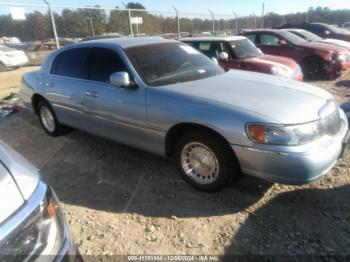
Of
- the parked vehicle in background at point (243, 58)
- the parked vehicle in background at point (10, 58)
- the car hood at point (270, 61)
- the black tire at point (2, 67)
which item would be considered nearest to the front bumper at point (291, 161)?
the parked vehicle in background at point (243, 58)

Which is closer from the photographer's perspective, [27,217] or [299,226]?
[27,217]

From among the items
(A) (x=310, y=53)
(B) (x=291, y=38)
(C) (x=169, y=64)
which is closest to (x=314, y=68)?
(A) (x=310, y=53)

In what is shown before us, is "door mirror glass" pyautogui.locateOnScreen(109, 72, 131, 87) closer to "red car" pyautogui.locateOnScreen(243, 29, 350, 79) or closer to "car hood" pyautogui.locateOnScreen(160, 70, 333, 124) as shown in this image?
"car hood" pyautogui.locateOnScreen(160, 70, 333, 124)

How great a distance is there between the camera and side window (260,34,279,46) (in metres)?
10.3

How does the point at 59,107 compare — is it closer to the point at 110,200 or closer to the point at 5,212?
the point at 110,200

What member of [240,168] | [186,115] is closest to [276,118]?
[240,168]

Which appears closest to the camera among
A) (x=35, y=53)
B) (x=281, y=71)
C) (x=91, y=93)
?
(x=91, y=93)

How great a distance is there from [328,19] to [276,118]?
42.2 metres

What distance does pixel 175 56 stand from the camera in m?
4.21

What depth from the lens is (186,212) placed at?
3184 mm

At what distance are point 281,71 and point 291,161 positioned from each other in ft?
16.3

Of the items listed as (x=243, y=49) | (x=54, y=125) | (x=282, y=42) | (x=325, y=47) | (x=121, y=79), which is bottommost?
(x=54, y=125)

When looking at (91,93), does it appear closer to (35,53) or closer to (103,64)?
(103,64)

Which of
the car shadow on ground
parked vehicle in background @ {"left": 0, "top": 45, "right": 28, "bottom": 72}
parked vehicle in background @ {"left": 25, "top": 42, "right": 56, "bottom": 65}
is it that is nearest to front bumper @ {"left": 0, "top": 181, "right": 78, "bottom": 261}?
the car shadow on ground
